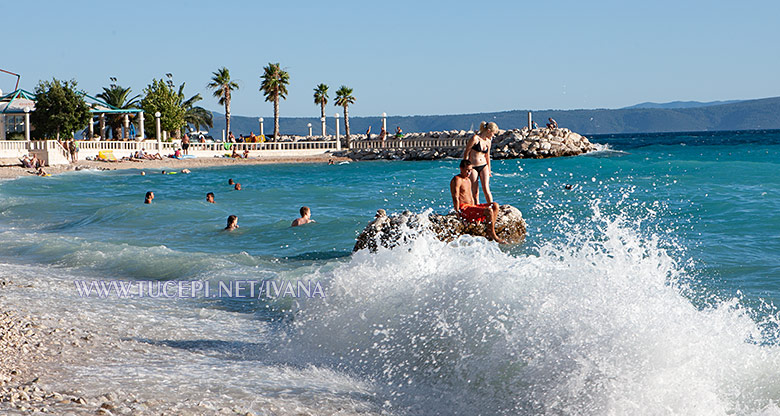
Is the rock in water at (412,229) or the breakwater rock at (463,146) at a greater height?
the breakwater rock at (463,146)

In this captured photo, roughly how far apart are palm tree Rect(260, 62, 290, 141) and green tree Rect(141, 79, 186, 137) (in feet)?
29.3

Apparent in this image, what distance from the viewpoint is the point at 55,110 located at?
47.0 metres

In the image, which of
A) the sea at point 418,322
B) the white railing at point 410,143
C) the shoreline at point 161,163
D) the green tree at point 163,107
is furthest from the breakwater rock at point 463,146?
the sea at point 418,322

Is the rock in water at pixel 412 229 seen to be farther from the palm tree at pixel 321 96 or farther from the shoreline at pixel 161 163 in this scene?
the palm tree at pixel 321 96

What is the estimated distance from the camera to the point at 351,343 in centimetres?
668

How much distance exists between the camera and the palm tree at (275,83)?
69.2m

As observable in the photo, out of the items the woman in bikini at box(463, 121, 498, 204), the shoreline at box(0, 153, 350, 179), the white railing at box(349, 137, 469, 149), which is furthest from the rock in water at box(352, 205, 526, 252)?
the white railing at box(349, 137, 469, 149)

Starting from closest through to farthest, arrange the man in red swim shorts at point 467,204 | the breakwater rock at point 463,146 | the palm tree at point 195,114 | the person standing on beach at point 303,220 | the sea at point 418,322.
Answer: the sea at point 418,322, the man in red swim shorts at point 467,204, the person standing on beach at point 303,220, the breakwater rock at point 463,146, the palm tree at point 195,114

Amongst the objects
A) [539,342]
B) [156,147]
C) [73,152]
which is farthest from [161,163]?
[539,342]

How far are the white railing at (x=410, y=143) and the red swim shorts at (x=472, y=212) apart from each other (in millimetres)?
47429

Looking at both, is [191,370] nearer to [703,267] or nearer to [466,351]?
[466,351]

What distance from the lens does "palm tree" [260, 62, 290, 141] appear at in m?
69.2

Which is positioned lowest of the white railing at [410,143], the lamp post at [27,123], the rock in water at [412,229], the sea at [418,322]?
the sea at [418,322]

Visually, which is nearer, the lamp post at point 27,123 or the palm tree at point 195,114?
the lamp post at point 27,123
